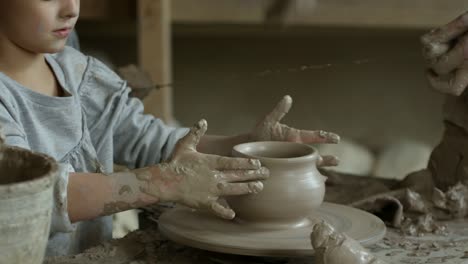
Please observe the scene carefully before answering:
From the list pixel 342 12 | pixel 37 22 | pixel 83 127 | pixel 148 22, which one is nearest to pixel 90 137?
pixel 83 127

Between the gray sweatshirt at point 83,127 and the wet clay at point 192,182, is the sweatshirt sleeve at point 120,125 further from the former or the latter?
the wet clay at point 192,182

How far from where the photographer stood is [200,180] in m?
1.30

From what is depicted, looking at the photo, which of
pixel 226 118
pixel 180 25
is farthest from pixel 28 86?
pixel 226 118

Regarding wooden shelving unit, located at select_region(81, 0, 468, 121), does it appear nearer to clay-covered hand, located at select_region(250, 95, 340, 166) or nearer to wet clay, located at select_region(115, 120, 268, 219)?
clay-covered hand, located at select_region(250, 95, 340, 166)

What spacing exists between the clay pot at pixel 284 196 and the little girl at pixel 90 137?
0.03 meters

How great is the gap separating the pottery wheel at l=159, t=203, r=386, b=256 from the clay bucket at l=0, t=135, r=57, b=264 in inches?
13.5

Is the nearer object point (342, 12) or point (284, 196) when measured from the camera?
point (284, 196)

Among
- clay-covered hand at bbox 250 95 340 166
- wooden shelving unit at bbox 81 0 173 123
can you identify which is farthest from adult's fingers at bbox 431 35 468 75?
wooden shelving unit at bbox 81 0 173 123

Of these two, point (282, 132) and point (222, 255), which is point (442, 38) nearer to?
point (282, 132)

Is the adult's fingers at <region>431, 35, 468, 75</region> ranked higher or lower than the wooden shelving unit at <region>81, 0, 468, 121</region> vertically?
higher

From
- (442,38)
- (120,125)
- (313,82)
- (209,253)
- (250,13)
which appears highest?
(442,38)

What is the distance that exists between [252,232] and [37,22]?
53 centimetres

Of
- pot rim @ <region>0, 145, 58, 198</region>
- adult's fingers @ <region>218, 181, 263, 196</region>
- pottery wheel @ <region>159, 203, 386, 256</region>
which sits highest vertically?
pot rim @ <region>0, 145, 58, 198</region>

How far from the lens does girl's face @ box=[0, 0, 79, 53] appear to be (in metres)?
1.41
